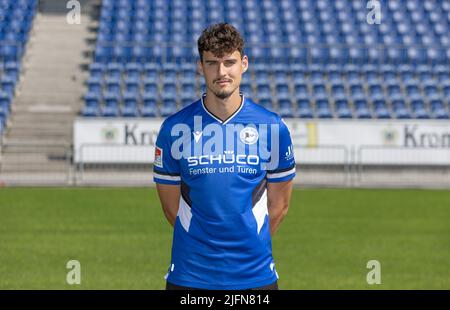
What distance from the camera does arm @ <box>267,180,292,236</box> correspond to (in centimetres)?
486

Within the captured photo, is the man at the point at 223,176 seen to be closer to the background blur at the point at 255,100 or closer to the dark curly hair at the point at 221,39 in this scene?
the dark curly hair at the point at 221,39

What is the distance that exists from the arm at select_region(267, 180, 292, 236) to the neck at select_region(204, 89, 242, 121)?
48 centimetres

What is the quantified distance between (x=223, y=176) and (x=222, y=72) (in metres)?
0.53

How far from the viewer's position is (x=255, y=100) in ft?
97.5

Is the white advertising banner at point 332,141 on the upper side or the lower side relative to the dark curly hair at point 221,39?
lower

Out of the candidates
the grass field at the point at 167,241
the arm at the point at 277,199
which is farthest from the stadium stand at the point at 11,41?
the arm at the point at 277,199

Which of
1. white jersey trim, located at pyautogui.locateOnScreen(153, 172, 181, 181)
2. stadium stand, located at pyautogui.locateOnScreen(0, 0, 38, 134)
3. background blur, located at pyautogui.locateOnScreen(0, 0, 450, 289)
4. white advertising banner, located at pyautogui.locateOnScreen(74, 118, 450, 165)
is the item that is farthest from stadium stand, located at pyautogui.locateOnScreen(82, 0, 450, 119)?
white jersey trim, located at pyautogui.locateOnScreen(153, 172, 181, 181)

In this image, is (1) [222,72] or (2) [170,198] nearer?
(1) [222,72]

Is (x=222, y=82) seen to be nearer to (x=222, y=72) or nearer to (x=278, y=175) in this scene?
(x=222, y=72)

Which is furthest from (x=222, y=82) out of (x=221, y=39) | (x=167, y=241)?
(x=167, y=241)

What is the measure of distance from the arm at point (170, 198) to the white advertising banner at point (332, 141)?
21.2 metres

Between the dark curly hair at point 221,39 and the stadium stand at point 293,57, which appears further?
the stadium stand at point 293,57

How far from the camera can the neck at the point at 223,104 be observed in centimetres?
458
